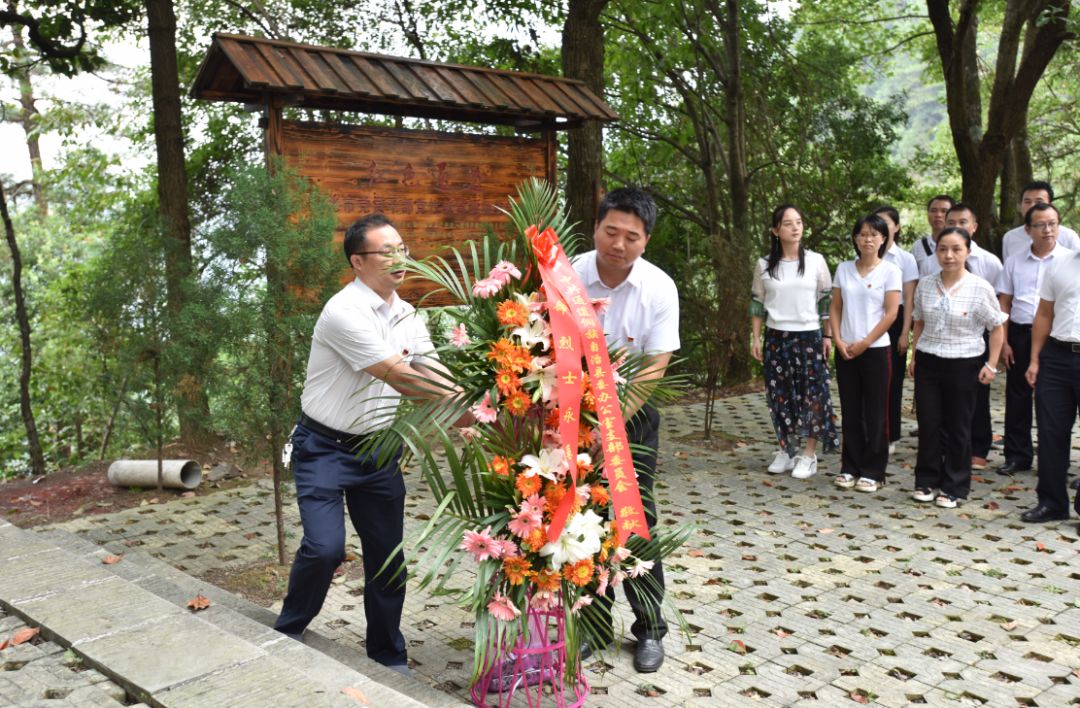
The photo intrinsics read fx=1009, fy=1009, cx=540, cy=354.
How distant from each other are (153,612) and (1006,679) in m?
3.46

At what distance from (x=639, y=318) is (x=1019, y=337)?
4874 mm

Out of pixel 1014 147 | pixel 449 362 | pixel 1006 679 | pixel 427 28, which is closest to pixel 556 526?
pixel 449 362

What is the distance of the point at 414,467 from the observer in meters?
8.12

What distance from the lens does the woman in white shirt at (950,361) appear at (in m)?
6.74

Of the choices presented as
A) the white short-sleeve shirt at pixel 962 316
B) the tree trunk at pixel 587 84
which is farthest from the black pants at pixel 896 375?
the tree trunk at pixel 587 84

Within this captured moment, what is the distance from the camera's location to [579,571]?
347 centimetres

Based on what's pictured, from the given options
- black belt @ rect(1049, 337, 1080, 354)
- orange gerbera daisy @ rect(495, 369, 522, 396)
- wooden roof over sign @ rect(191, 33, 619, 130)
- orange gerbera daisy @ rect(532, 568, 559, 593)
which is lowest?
orange gerbera daisy @ rect(532, 568, 559, 593)

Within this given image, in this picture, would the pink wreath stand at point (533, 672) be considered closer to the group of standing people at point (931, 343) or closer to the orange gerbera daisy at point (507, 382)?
the orange gerbera daisy at point (507, 382)

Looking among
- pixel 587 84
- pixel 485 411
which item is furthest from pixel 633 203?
pixel 587 84

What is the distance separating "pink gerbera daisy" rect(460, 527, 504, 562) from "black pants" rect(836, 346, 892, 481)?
4.47 m

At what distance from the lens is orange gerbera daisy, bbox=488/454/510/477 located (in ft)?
11.3

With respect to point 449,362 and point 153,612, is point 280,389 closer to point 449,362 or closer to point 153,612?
point 153,612

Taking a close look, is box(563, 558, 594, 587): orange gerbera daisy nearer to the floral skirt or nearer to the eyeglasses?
the eyeglasses

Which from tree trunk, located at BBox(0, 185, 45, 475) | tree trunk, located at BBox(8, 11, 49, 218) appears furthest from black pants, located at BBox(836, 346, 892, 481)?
tree trunk, located at BBox(8, 11, 49, 218)
